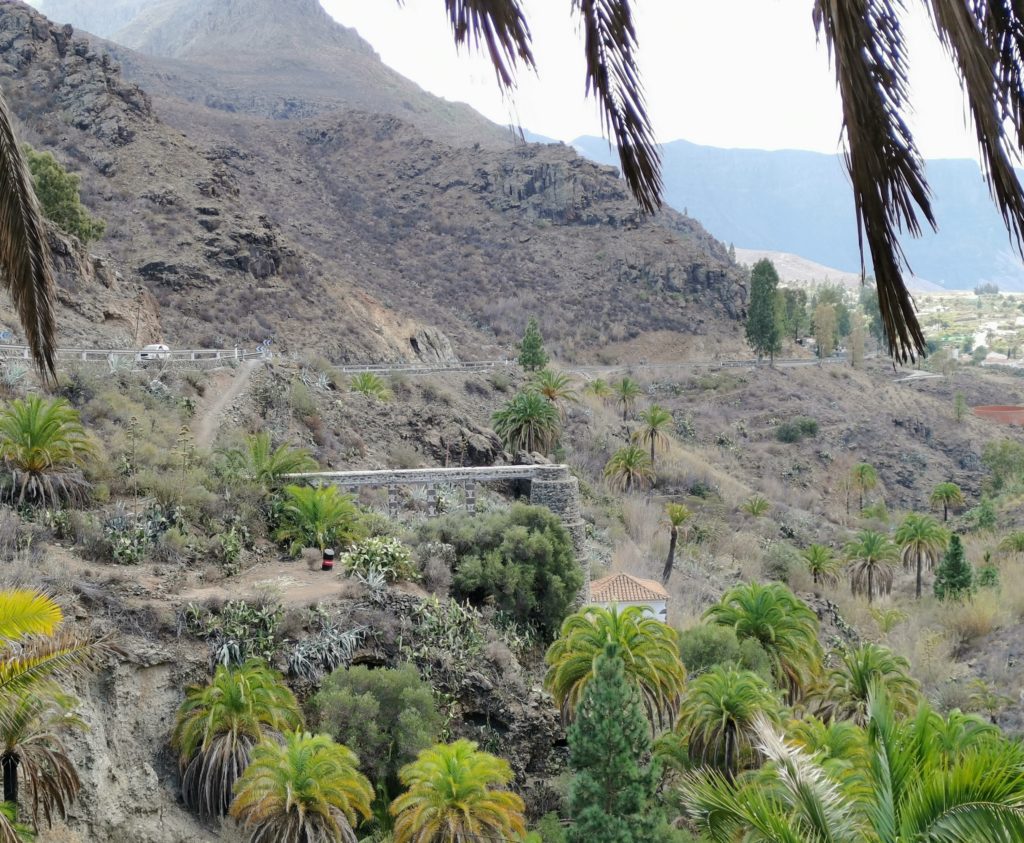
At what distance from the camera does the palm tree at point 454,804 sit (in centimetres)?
1402

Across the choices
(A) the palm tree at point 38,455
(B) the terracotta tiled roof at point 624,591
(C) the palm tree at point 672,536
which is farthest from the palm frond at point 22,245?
(C) the palm tree at point 672,536

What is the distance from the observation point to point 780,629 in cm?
2259

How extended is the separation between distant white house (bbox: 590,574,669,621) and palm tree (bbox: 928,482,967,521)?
35.4 meters

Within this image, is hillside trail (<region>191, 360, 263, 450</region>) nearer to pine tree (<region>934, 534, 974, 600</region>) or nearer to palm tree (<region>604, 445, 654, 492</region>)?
palm tree (<region>604, 445, 654, 492</region>)

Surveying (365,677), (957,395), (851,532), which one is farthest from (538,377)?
(957,395)

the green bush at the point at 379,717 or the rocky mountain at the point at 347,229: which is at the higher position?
the rocky mountain at the point at 347,229

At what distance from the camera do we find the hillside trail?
29.5m

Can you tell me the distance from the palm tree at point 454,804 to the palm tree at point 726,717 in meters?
4.54

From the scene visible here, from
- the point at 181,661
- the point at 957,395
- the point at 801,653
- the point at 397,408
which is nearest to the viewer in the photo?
the point at 181,661

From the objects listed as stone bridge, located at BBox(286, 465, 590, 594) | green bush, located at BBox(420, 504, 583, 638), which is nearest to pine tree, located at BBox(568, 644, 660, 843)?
green bush, located at BBox(420, 504, 583, 638)

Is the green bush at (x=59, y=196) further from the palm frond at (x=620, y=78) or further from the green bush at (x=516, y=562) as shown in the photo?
the palm frond at (x=620, y=78)

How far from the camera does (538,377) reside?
5053cm

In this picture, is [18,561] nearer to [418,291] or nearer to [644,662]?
[644,662]

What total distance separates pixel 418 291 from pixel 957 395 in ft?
157
